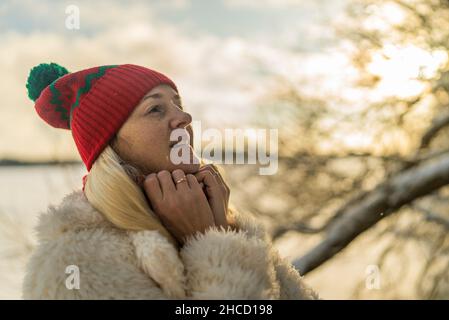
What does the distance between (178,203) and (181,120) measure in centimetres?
29

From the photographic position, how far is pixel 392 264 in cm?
869

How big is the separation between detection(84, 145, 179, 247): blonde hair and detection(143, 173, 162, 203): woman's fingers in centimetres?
2

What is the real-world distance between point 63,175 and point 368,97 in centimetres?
381

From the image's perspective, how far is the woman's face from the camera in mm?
2025

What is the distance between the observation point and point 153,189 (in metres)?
1.93

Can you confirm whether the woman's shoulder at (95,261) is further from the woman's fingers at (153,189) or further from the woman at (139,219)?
the woman's fingers at (153,189)

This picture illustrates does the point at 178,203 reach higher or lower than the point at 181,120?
lower

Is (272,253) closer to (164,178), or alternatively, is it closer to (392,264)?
(164,178)

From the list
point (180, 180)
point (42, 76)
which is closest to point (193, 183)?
point (180, 180)

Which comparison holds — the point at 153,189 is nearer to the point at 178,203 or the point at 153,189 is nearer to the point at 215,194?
the point at 178,203

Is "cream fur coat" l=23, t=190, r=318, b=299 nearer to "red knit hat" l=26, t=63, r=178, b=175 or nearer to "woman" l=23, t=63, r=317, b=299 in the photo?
"woman" l=23, t=63, r=317, b=299

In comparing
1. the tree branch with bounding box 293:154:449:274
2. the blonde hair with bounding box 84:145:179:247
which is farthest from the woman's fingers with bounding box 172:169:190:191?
the tree branch with bounding box 293:154:449:274

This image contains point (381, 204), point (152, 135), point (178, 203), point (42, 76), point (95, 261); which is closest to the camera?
point (95, 261)
